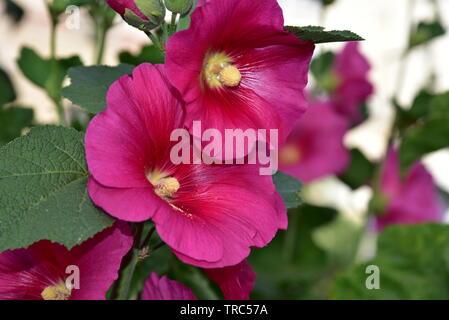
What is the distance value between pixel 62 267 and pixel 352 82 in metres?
0.74

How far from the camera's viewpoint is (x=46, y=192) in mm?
436

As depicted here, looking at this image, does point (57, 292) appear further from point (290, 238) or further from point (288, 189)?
point (290, 238)

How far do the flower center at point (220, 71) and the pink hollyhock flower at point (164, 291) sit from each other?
0.42 feet

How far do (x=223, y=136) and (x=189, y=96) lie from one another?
30 millimetres

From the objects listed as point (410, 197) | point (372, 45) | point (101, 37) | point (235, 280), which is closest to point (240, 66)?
point (235, 280)

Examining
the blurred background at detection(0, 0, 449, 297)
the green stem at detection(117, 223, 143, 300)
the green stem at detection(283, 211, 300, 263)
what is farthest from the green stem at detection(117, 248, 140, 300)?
the blurred background at detection(0, 0, 449, 297)

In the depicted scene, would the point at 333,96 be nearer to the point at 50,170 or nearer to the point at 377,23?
the point at 50,170

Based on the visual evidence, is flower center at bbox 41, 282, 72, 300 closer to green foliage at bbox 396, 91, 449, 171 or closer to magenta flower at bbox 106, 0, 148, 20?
magenta flower at bbox 106, 0, 148, 20

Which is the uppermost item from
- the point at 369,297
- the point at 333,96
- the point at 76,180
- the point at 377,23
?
the point at 377,23

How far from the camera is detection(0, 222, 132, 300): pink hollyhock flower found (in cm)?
46

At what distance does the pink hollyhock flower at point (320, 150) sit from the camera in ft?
3.62

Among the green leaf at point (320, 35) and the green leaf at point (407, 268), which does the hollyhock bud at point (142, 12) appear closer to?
the green leaf at point (320, 35)
